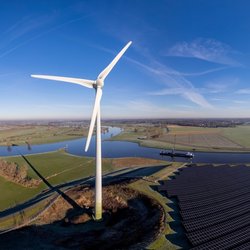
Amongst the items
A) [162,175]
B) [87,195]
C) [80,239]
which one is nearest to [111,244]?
[80,239]

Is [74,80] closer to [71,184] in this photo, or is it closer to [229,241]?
[229,241]

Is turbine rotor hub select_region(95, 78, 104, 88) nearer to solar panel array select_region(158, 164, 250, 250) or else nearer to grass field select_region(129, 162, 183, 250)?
grass field select_region(129, 162, 183, 250)

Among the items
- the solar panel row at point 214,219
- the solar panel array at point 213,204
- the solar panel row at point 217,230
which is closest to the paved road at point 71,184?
the solar panel array at point 213,204

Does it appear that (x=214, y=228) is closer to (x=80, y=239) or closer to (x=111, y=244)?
(x=111, y=244)

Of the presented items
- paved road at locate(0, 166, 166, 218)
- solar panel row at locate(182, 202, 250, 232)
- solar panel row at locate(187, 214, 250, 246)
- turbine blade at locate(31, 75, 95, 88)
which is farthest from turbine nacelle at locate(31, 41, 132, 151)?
paved road at locate(0, 166, 166, 218)

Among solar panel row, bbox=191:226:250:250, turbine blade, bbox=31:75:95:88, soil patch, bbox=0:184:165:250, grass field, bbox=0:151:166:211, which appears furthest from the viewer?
grass field, bbox=0:151:166:211

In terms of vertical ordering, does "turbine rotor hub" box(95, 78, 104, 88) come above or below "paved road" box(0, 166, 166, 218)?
above
